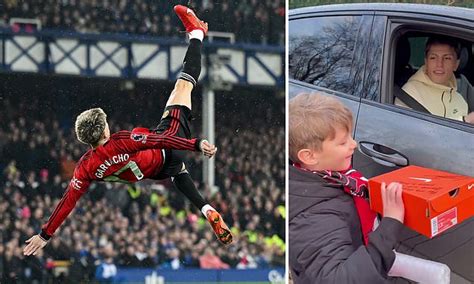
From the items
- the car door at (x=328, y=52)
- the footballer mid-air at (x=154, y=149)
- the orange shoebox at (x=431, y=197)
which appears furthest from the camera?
the car door at (x=328, y=52)

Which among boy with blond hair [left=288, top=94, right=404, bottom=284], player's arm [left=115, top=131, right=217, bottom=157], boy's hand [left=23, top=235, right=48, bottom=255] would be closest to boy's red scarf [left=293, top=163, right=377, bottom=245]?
boy with blond hair [left=288, top=94, right=404, bottom=284]

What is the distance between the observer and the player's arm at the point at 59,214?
11.3ft

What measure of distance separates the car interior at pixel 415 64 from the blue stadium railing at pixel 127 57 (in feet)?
1.53

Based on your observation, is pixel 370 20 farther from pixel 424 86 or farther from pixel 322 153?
pixel 322 153

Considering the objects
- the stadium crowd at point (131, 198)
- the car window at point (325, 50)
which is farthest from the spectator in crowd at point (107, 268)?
the car window at point (325, 50)

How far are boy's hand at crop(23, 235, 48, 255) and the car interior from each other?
1502mm

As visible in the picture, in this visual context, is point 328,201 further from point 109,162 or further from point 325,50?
point 109,162

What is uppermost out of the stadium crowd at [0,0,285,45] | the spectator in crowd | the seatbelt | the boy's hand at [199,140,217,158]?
the stadium crowd at [0,0,285,45]

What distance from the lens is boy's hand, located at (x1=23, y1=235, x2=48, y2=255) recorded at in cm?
344

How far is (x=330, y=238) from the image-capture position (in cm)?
351

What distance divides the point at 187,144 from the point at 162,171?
146 mm

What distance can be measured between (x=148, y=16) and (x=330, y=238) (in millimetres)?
1122

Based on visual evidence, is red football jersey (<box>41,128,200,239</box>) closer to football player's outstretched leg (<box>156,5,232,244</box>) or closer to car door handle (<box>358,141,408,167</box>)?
football player's outstretched leg (<box>156,5,232,244</box>)

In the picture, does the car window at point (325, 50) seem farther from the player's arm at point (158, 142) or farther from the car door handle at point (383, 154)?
the player's arm at point (158, 142)
